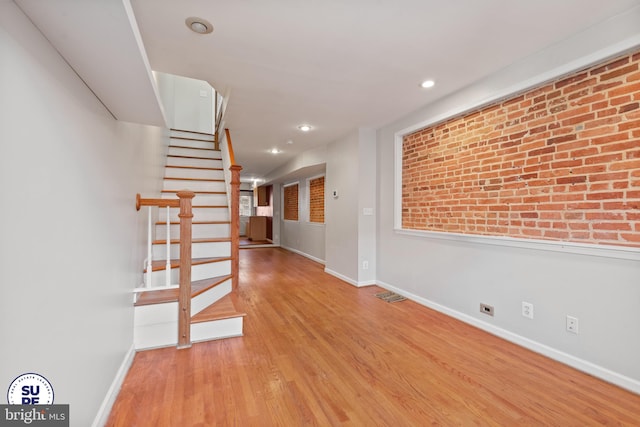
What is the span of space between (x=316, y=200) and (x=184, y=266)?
451 centimetres

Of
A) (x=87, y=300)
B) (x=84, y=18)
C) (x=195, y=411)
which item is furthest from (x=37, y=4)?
(x=195, y=411)

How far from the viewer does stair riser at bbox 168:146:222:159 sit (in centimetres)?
492

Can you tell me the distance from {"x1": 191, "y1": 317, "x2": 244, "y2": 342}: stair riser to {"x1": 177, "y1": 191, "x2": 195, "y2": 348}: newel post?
6cm

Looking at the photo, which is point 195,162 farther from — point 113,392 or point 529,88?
point 529,88

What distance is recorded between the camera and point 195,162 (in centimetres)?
483

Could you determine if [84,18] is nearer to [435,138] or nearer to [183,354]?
[183,354]

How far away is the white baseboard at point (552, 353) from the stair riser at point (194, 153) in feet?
14.1

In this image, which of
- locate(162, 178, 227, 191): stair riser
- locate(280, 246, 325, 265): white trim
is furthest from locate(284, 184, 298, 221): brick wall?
locate(162, 178, 227, 191): stair riser

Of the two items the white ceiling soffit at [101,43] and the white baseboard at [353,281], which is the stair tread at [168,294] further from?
the white baseboard at [353,281]

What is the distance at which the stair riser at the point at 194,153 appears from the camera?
4.92 metres

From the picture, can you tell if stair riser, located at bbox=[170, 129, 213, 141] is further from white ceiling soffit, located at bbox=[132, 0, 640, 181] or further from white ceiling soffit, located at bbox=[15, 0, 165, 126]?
white ceiling soffit, located at bbox=[15, 0, 165, 126]

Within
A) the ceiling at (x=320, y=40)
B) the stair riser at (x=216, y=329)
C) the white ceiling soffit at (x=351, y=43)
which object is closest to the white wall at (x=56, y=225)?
the ceiling at (x=320, y=40)

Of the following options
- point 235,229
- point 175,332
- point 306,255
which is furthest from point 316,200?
point 175,332

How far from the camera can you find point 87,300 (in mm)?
1330
